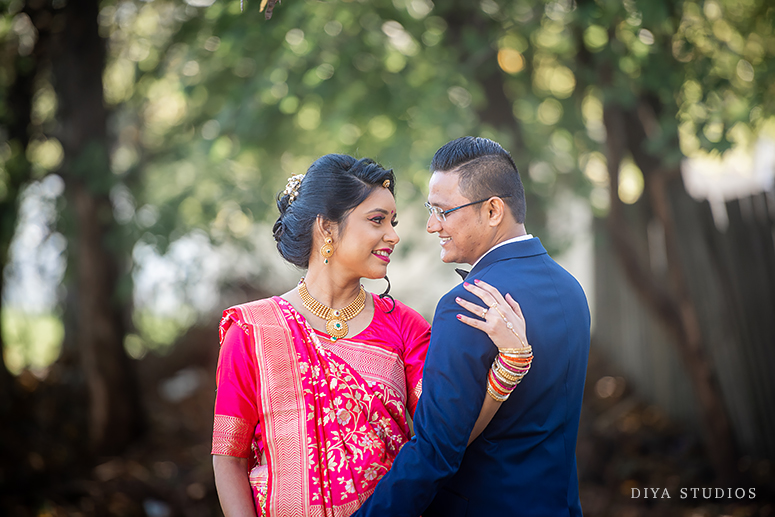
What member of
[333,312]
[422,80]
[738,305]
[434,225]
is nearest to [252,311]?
[333,312]

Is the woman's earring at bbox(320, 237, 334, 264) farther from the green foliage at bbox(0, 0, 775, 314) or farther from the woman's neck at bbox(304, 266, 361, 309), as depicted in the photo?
the green foliage at bbox(0, 0, 775, 314)

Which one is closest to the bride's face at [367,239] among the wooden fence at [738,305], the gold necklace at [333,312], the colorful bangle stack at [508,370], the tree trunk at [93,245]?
the gold necklace at [333,312]

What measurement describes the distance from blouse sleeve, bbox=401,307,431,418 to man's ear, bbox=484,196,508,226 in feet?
1.78

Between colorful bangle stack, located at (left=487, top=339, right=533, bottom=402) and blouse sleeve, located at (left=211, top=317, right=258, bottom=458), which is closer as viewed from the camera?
colorful bangle stack, located at (left=487, top=339, right=533, bottom=402)

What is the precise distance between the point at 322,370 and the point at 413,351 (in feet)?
1.20

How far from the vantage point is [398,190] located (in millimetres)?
5090

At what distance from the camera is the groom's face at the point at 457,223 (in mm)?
2078

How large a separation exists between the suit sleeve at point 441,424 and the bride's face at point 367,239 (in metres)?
0.48

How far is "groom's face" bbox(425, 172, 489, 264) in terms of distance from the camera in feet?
6.82

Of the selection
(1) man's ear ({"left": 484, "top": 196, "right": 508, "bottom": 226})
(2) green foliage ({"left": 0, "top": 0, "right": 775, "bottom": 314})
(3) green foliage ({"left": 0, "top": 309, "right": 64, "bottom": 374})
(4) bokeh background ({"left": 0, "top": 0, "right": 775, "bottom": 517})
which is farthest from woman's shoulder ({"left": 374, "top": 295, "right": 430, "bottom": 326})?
(3) green foliage ({"left": 0, "top": 309, "right": 64, "bottom": 374})

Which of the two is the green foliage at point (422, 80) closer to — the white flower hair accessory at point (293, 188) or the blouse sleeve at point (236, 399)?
the white flower hair accessory at point (293, 188)

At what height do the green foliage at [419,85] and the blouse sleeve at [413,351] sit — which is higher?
the green foliage at [419,85]

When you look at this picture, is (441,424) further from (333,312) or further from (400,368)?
(333,312)

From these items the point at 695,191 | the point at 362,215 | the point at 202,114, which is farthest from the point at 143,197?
the point at 695,191
